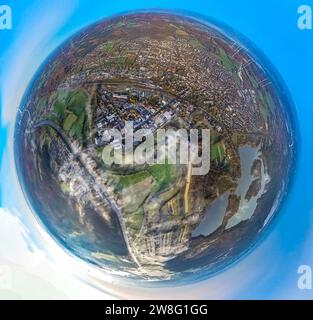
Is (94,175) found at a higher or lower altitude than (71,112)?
lower

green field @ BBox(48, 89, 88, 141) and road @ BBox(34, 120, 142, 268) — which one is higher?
green field @ BBox(48, 89, 88, 141)

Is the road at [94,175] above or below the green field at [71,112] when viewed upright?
below

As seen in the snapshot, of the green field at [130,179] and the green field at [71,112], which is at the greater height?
the green field at [71,112]

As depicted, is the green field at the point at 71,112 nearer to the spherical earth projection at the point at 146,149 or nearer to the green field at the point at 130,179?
the spherical earth projection at the point at 146,149

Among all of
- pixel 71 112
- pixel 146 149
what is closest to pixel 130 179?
pixel 146 149

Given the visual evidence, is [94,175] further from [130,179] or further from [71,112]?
[71,112]

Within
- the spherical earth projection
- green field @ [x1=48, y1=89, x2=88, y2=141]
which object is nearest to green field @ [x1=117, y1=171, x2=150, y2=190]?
the spherical earth projection

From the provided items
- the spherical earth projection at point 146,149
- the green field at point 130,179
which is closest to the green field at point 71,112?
the spherical earth projection at point 146,149

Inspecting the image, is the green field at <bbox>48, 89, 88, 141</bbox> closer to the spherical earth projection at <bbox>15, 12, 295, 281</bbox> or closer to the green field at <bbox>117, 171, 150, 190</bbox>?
the spherical earth projection at <bbox>15, 12, 295, 281</bbox>
